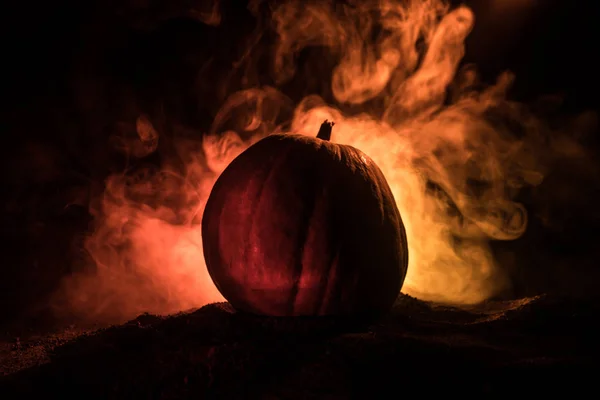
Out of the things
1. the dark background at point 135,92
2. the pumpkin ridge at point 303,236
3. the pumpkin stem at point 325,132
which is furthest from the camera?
the dark background at point 135,92

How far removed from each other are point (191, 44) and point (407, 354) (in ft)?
16.2

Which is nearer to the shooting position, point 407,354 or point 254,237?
point 407,354

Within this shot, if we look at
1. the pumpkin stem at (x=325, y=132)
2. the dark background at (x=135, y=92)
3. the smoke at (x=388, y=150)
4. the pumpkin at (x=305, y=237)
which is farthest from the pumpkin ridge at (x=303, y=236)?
the dark background at (x=135, y=92)

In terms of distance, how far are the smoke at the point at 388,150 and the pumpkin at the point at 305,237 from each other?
5.49 feet

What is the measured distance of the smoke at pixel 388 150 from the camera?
17.7 ft

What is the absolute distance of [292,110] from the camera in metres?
6.29

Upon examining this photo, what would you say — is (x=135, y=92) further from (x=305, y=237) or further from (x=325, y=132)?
(x=305, y=237)

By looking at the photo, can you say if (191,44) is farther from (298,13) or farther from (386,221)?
(386,221)

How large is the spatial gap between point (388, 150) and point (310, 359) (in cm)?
371

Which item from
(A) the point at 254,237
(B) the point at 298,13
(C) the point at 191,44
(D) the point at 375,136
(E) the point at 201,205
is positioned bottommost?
(A) the point at 254,237

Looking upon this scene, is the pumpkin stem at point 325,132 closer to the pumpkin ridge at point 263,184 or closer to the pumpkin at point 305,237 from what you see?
the pumpkin at point 305,237

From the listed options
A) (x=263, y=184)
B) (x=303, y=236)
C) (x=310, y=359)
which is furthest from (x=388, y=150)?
(x=310, y=359)

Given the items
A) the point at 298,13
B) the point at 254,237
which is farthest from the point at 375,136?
the point at 254,237

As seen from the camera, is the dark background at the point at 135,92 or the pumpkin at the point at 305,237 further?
the dark background at the point at 135,92
